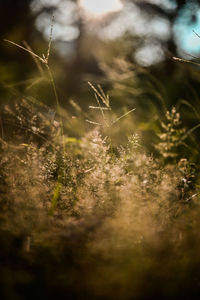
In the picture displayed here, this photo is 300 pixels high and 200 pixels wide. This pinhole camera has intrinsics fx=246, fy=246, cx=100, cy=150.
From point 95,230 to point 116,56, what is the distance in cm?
361

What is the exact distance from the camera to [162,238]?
0.77 m

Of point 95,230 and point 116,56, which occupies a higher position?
point 116,56

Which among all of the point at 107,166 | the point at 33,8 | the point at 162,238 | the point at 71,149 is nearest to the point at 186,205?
the point at 162,238

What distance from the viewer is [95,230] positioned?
0.80 metres

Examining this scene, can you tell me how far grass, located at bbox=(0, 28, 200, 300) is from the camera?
0.61 meters

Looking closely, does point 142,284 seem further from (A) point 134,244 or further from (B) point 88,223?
(B) point 88,223

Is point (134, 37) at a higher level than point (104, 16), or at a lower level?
lower

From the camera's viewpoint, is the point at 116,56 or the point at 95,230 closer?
the point at 95,230

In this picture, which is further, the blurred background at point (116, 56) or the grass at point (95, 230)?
the blurred background at point (116, 56)

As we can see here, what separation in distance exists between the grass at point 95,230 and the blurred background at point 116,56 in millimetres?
698

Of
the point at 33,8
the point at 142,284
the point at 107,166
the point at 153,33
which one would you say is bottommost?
the point at 142,284

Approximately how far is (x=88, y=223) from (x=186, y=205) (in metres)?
0.38

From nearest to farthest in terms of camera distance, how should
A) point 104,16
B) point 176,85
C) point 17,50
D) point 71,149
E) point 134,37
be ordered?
point 71,149 < point 176,85 < point 134,37 < point 17,50 < point 104,16

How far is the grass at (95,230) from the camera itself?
61 centimetres
